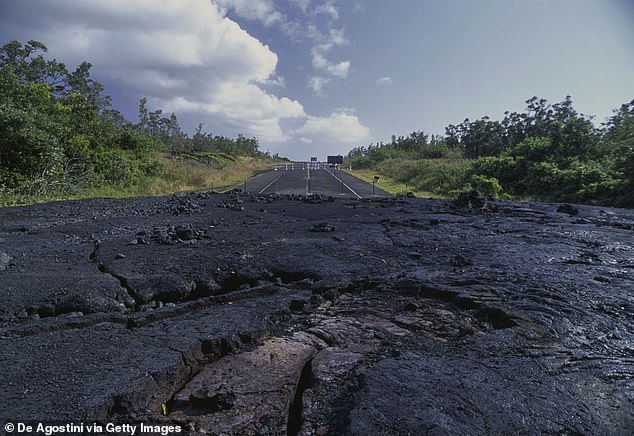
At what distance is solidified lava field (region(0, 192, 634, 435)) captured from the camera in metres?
2.24

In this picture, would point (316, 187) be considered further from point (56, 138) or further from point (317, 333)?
point (317, 333)

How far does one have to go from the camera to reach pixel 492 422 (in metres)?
2.15

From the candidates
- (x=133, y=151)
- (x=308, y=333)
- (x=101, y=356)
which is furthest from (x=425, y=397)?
(x=133, y=151)

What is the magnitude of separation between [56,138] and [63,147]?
161 cm

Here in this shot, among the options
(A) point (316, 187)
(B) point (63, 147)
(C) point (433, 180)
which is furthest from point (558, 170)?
(B) point (63, 147)

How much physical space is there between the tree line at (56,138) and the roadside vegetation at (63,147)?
0.02 meters

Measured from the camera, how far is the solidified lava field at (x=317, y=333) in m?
2.24

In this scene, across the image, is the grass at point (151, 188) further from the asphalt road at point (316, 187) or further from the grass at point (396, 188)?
the grass at point (396, 188)

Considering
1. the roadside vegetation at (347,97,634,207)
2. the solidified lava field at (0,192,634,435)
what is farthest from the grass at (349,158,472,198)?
the solidified lava field at (0,192,634,435)

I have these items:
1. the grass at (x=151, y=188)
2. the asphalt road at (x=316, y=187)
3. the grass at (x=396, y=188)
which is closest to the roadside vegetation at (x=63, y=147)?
the grass at (x=151, y=188)

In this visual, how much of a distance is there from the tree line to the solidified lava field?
8434 millimetres

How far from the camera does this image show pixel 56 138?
14.4m

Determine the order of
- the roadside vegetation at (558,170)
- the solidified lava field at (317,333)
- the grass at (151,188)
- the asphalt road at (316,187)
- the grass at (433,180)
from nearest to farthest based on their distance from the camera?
the solidified lava field at (317,333) < the grass at (151,188) < the roadside vegetation at (558,170) < the asphalt road at (316,187) < the grass at (433,180)

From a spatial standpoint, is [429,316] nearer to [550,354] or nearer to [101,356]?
[550,354]
